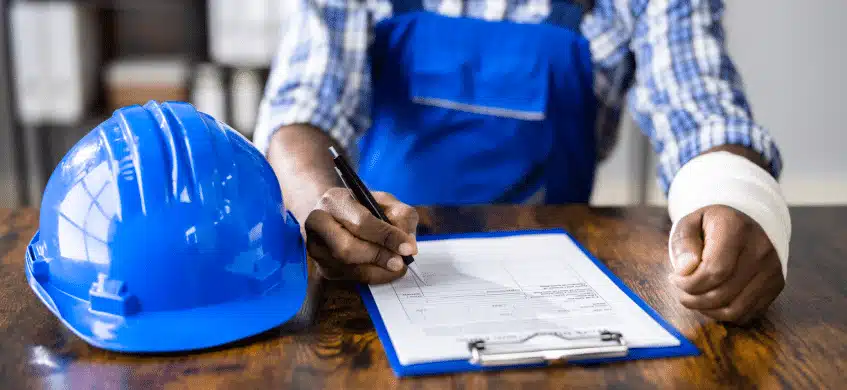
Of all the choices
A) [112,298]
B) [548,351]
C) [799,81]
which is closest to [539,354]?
[548,351]

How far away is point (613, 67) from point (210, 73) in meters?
1.82

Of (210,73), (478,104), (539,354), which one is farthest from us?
(210,73)

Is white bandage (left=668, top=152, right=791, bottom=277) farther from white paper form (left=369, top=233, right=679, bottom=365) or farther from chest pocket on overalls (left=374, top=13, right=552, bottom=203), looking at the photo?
chest pocket on overalls (left=374, top=13, right=552, bottom=203)

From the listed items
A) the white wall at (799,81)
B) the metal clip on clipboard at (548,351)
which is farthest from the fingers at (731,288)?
the white wall at (799,81)

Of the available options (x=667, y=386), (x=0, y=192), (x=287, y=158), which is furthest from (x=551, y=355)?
(x=0, y=192)

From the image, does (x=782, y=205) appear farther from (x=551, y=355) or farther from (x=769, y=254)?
(x=551, y=355)

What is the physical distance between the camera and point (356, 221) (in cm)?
66

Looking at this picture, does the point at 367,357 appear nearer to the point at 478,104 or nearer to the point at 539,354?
the point at 539,354

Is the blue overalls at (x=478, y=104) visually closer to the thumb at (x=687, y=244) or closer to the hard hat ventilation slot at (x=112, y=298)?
the thumb at (x=687, y=244)

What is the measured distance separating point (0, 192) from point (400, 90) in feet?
8.31

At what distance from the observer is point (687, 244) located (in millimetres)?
637

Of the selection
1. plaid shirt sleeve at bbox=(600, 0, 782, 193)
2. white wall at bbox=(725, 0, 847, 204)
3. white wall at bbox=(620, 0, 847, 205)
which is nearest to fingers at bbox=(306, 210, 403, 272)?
plaid shirt sleeve at bbox=(600, 0, 782, 193)

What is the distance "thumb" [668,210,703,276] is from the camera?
0.61m

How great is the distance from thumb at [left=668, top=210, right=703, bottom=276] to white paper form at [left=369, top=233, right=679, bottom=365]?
0.05 m
